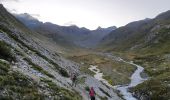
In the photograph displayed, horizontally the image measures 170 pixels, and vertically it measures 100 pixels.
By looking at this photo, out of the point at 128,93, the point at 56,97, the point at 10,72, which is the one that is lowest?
the point at 128,93

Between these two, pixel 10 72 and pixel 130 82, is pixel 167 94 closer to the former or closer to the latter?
pixel 130 82

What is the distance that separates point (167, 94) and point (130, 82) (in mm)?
36311

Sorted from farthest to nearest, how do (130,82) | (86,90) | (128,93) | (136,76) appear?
1. (136,76)
2. (130,82)
3. (128,93)
4. (86,90)

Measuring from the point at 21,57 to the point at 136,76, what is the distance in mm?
79847

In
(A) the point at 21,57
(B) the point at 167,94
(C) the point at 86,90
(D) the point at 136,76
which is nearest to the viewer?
(A) the point at 21,57

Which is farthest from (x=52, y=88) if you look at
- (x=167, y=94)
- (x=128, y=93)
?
(x=128, y=93)

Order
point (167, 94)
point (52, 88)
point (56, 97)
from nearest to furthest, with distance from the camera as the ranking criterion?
1. point (56, 97)
2. point (52, 88)
3. point (167, 94)

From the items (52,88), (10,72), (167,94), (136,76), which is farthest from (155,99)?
(136,76)

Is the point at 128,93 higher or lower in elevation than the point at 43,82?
lower

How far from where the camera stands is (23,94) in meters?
30.4

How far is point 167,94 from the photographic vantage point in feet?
223

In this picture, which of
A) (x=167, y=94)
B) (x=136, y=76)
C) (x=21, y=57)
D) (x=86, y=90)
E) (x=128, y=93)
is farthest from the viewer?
(x=136, y=76)

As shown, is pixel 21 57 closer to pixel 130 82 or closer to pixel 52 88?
pixel 52 88

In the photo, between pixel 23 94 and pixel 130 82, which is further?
pixel 130 82
